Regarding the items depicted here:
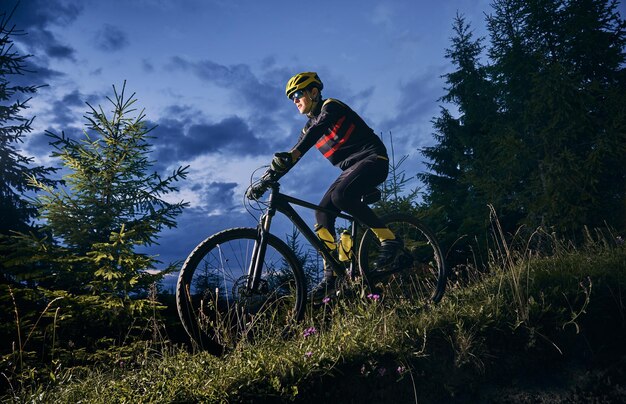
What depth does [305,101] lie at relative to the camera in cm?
543

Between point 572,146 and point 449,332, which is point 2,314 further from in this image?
point 572,146

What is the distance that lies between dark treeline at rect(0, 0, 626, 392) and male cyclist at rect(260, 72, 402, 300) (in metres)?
2.12

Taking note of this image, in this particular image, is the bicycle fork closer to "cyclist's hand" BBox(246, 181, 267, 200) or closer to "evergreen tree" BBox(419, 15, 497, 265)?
"cyclist's hand" BBox(246, 181, 267, 200)

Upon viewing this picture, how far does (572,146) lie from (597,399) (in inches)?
665

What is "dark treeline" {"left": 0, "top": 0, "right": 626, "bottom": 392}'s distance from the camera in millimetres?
6449

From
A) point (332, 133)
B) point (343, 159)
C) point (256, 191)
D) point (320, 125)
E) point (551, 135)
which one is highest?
point (551, 135)

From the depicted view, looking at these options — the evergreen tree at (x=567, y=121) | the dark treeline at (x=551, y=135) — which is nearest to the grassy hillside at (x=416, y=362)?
the dark treeline at (x=551, y=135)

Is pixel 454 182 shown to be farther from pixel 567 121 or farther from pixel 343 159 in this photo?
pixel 343 159

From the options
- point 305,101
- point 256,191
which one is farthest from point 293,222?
point 305,101

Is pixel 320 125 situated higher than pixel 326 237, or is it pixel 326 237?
pixel 320 125

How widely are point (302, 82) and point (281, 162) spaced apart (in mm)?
1198

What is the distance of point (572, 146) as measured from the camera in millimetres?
18609

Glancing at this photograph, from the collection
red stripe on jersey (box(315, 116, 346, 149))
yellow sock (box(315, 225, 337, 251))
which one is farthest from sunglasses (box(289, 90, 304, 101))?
yellow sock (box(315, 225, 337, 251))

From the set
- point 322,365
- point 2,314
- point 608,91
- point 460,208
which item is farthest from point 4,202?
point 608,91
